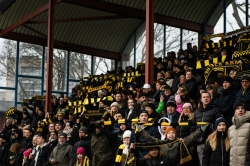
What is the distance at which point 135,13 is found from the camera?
23.9 metres

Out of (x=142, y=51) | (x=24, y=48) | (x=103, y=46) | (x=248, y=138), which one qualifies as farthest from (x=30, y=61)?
(x=248, y=138)

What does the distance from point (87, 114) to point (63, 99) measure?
690 centimetres

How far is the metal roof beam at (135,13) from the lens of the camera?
70.6ft

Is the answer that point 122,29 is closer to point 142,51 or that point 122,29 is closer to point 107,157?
point 142,51

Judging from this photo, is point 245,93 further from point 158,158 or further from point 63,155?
point 63,155

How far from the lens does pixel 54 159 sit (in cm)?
1314

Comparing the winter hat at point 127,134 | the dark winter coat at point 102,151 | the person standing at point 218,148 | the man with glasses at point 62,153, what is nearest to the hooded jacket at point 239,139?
the person standing at point 218,148

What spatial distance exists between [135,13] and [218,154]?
1561 cm

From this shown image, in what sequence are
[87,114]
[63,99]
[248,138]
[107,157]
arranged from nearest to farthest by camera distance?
[248,138] < [107,157] < [87,114] < [63,99]

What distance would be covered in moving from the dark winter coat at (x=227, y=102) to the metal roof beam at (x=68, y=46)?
61.3 feet

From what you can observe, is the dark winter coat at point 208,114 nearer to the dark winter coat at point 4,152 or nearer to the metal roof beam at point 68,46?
the dark winter coat at point 4,152

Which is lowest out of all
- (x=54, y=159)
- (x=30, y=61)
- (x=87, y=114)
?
(x=54, y=159)

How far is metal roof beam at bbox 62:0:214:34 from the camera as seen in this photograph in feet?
70.6

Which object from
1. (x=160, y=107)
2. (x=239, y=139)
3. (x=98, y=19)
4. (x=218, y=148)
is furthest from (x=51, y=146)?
(x=98, y=19)
